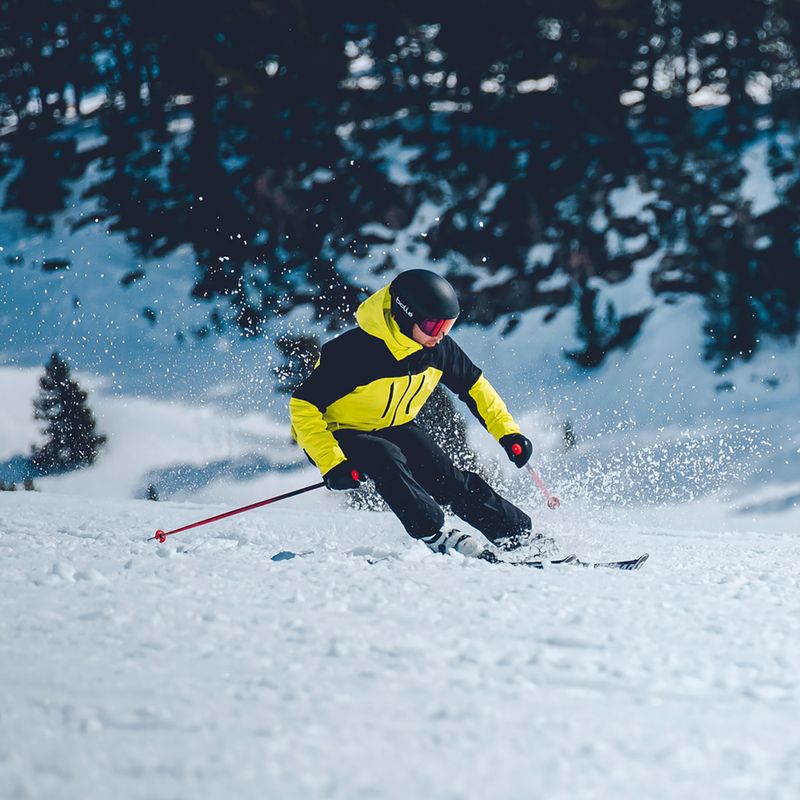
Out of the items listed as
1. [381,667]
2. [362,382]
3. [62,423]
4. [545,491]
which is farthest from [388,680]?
[62,423]

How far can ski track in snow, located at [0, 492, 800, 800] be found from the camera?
5.27 ft

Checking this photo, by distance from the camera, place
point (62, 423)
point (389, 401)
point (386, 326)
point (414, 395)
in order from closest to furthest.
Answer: point (386, 326) < point (389, 401) < point (414, 395) < point (62, 423)

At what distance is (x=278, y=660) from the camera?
2.22 meters

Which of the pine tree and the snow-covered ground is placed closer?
the snow-covered ground

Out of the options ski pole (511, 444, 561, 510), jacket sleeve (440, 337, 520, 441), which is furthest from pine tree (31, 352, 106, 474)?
ski pole (511, 444, 561, 510)

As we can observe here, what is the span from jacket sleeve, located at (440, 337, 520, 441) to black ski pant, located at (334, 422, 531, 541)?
1.10 feet

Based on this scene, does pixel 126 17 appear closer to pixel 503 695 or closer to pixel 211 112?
pixel 211 112

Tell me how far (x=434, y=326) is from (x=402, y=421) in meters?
0.68

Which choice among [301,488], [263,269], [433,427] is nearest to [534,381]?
[433,427]

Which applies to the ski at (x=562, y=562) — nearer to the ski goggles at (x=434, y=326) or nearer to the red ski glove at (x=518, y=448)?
the red ski glove at (x=518, y=448)

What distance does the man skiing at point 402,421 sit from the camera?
412 centimetres

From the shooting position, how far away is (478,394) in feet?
15.7

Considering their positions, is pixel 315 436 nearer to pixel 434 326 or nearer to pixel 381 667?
pixel 434 326

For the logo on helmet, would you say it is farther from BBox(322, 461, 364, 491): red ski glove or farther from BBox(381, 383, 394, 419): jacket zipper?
BBox(322, 461, 364, 491): red ski glove
